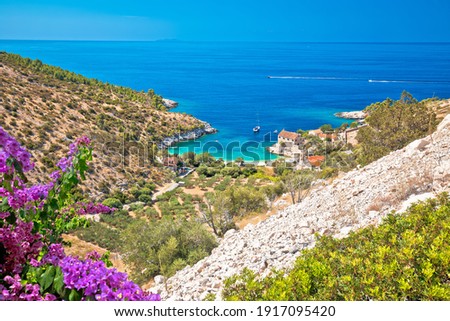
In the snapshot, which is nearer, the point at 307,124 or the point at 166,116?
the point at 166,116

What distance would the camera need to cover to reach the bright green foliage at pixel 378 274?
3781 mm

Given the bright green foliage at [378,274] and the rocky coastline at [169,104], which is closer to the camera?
the bright green foliage at [378,274]

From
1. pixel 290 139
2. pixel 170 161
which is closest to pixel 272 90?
pixel 290 139

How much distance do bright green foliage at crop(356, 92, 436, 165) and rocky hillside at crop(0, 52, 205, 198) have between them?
19.7 m

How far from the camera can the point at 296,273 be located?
15.0ft

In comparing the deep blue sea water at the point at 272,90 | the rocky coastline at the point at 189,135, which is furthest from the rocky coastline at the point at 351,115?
the rocky coastline at the point at 189,135

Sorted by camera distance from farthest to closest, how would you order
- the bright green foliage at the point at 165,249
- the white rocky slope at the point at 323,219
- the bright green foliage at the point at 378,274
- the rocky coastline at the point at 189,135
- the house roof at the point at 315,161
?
the rocky coastline at the point at 189,135
the house roof at the point at 315,161
the bright green foliage at the point at 165,249
the white rocky slope at the point at 323,219
the bright green foliage at the point at 378,274

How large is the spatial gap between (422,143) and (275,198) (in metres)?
9.94

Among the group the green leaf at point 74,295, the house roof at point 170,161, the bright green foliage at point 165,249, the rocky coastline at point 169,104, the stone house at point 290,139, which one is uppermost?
the rocky coastline at point 169,104

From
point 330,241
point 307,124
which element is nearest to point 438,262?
point 330,241

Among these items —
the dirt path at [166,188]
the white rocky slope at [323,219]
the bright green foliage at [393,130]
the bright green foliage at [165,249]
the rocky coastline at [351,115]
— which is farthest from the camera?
the rocky coastline at [351,115]

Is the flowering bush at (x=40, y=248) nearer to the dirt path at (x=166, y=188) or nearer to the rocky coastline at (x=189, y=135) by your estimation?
the dirt path at (x=166, y=188)

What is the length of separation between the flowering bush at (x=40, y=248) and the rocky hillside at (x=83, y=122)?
26.4 meters
